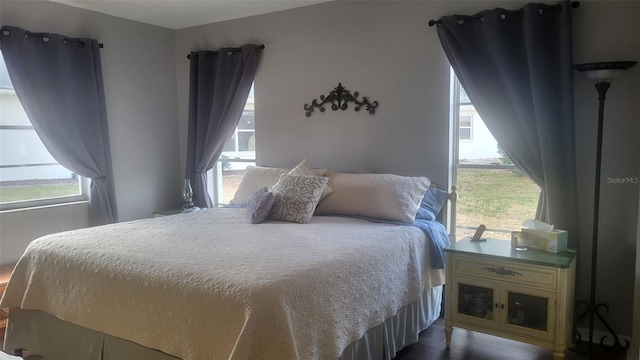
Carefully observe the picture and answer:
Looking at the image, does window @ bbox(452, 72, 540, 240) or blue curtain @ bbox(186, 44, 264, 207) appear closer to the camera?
window @ bbox(452, 72, 540, 240)

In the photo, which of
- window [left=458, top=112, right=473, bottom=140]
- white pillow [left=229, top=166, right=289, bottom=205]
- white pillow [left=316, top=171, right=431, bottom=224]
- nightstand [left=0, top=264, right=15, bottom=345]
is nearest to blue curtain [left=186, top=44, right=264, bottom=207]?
white pillow [left=229, top=166, right=289, bottom=205]

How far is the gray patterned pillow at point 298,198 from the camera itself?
9.83 ft

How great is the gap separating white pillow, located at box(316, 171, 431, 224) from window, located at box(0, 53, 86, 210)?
2.31 meters

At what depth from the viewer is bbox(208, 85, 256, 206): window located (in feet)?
14.2

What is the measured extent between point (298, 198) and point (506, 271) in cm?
136

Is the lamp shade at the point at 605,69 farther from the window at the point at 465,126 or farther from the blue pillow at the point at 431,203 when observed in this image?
the blue pillow at the point at 431,203

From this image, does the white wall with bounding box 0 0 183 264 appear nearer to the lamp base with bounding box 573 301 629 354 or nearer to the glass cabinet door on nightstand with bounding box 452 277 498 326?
the glass cabinet door on nightstand with bounding box 452 277 498 326

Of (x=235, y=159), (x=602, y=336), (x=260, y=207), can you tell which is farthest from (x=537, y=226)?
(x=235, y=159)

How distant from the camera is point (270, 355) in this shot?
164 cm

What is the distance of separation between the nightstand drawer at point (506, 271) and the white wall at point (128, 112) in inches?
121

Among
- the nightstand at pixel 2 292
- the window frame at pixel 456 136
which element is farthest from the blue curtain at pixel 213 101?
the window frame at pixel 456 136

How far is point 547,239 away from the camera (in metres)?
2.59

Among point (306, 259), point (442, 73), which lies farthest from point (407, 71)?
point (306, 259)

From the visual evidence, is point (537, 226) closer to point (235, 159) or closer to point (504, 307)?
Answer: point (504, 307)
